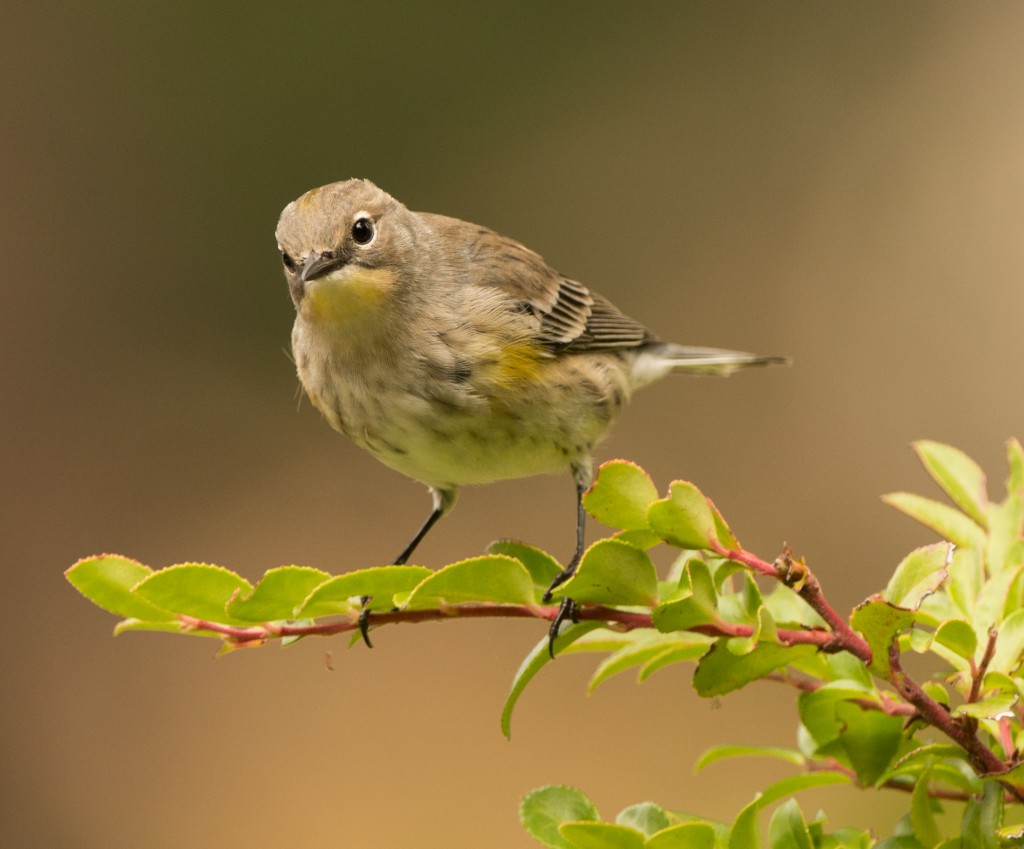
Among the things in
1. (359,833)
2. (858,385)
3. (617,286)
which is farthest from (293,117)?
(359,833)

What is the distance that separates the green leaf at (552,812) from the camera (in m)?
1.20

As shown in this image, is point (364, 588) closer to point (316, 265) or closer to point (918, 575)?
point (918, 575)

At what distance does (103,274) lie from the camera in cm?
630

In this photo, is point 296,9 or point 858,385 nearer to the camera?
point 858,385

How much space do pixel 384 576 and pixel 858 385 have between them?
490 cm

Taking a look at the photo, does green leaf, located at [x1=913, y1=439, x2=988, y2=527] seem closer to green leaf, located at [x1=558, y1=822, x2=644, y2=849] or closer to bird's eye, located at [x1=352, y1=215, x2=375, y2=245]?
green leaf, located at [x1=558, y1=822, x2=644, y2=849]

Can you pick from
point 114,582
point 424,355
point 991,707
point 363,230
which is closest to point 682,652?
point 991,707

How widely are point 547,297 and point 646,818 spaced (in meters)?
2.01

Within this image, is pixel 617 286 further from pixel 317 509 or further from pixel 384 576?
pixel 384 576

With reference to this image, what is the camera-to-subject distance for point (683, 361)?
3570mm

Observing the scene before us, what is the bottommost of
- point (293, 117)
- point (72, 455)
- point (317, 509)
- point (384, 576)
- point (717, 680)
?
point (72, 455)

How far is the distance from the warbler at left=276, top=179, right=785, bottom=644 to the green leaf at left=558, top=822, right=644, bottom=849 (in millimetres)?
1189

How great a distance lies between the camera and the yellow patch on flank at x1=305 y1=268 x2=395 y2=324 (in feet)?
8.13

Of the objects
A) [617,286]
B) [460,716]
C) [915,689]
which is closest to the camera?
[915,689]
